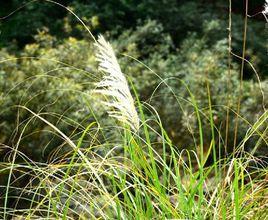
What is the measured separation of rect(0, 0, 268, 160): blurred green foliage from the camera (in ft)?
12.3

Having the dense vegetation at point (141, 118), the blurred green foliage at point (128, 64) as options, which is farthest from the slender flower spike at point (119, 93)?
the blurred green foliage at point (128, 64)

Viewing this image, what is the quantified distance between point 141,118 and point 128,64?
2.53m

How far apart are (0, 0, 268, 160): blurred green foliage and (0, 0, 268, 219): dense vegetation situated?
1 cm

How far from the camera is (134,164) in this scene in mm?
2084

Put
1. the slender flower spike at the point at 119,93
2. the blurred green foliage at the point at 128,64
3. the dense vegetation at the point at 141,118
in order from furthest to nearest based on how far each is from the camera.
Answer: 1. the blurred green foliage at the point at 128,64
2. the dense vegetation at the point at 141,118
3. the slender flower spike at the point at 119,93

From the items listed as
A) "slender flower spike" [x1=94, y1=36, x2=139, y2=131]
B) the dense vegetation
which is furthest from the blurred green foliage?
"slender flower spike" [x1=94, y1=36, x2=139, y2=131]

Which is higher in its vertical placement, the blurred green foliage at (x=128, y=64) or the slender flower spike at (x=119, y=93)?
the slender flower spike at (x=119, y=93)

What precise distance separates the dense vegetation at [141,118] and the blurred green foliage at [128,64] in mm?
12

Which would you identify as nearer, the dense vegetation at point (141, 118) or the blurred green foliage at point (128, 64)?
the dense vegetation at point (141, 118)

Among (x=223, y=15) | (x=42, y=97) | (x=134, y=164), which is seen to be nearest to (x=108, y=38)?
(x=223, y=15)

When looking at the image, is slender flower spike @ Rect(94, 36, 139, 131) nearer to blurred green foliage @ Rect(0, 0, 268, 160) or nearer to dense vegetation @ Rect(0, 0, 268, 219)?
dense vegetation @ Rect(0, 0, 268, 219)

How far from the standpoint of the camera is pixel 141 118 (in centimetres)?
293

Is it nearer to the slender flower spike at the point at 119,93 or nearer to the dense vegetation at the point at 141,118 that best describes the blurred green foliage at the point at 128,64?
the dense vegetation at the point at 141,118

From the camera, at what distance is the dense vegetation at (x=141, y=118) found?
6.88ft
